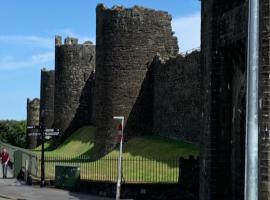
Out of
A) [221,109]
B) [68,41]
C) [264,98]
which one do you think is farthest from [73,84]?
[264,98]

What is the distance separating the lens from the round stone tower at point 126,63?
43562mm

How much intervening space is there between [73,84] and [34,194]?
3636 cm

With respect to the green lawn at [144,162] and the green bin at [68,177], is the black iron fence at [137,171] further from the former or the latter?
the green bin at [68,177]

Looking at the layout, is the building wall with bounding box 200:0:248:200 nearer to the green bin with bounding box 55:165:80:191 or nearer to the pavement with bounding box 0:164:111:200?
the pavement with bounding box 0:164:111:200

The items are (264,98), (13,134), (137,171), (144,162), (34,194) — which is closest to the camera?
(264,98)

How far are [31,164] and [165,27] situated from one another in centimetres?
1342

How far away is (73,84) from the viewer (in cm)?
6334

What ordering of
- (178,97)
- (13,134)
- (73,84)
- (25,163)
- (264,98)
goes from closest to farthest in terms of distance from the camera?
(264,98) → (25,163) → (178,97) → (73,84) → (13,134)

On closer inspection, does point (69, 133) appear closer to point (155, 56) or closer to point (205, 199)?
point (155, 56)

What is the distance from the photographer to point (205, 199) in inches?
855

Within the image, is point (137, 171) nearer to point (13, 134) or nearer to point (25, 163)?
point (25, 163)

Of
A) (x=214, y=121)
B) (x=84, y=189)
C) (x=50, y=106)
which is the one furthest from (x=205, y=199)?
(x=50, y=106)

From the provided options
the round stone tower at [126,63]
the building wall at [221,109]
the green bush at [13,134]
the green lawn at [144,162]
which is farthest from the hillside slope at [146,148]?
the green bush at [13,134]

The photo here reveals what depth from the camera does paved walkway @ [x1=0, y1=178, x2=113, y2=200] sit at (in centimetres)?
2611
